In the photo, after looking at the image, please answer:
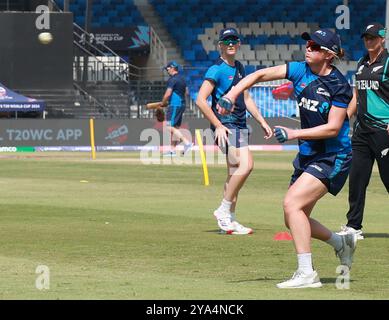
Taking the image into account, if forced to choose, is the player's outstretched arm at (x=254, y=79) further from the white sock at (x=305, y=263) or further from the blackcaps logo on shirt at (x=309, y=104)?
the white sock at (x=305, y=263)

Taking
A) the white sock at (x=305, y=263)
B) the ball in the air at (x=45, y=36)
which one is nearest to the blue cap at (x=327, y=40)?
the white sock at (x=305, y=263)

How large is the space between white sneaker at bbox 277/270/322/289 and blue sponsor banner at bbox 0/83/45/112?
96.7ft

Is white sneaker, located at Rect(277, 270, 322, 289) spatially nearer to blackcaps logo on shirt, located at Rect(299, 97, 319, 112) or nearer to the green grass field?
the green grass field

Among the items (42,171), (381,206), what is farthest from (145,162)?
(381,206)

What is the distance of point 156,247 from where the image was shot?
42.1 ft

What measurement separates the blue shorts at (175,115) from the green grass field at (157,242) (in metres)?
8.06

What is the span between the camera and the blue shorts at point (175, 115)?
32.8 metres

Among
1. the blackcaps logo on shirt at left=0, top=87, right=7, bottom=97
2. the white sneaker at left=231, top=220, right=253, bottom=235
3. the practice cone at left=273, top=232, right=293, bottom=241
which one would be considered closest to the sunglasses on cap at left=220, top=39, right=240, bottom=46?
the white sneaker at left=231, top=220, right=253, bottom=235

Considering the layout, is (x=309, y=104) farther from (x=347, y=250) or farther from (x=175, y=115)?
(x=175, y=115)
